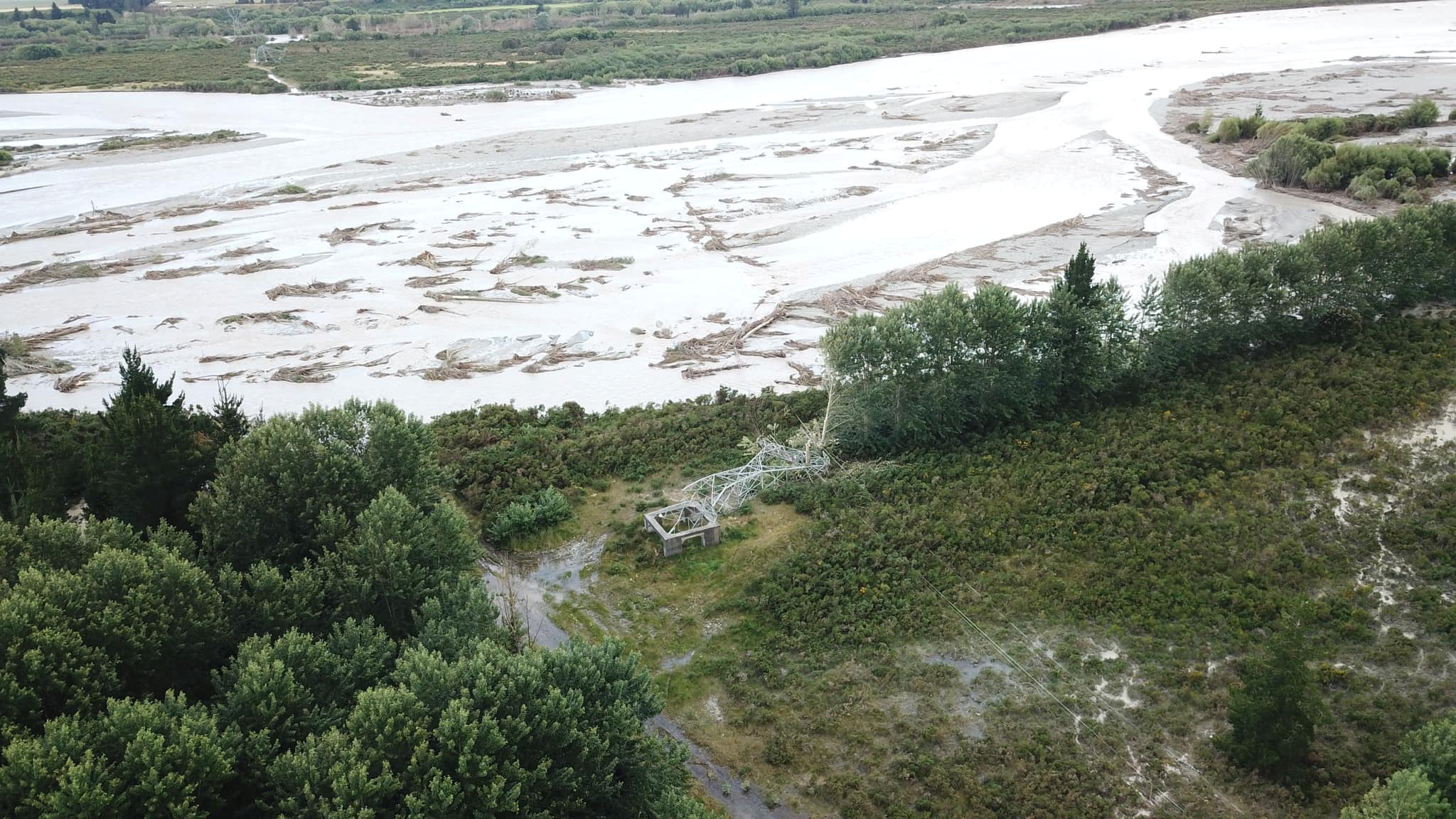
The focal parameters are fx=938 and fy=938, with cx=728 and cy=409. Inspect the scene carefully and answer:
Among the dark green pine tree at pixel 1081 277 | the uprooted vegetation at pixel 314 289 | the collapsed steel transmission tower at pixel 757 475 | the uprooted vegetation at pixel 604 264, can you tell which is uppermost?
the dark green pine tree at pixel 1081 277

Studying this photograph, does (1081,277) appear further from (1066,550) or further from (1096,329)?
(1066,550)

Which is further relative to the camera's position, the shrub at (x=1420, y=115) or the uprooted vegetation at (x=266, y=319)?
the shrub at (x=1420, y=115)

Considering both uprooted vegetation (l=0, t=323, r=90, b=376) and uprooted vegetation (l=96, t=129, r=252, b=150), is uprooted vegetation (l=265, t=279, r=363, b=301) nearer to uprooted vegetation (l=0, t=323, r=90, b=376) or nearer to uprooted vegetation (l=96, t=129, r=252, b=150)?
uprooted vegetation (l=0, t=323, r=90, b=376)

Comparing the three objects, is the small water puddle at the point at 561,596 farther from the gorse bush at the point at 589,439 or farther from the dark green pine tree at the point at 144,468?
the dark green pine tree at the point at 144,468

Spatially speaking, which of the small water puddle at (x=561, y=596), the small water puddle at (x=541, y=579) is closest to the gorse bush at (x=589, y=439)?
the small water puddle at (x=541, y=579)

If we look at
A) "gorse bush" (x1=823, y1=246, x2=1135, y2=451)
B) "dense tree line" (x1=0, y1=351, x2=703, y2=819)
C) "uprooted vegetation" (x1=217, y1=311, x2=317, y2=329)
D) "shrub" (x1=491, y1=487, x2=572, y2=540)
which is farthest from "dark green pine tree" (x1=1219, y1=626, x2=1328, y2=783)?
"uprooted vegetation" (x1=217, y1=311, x2=317, y2=329)

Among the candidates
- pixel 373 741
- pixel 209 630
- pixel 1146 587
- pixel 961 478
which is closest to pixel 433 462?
pixel 209 630

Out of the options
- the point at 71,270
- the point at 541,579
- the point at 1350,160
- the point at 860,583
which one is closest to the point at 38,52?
the point at 71,270
